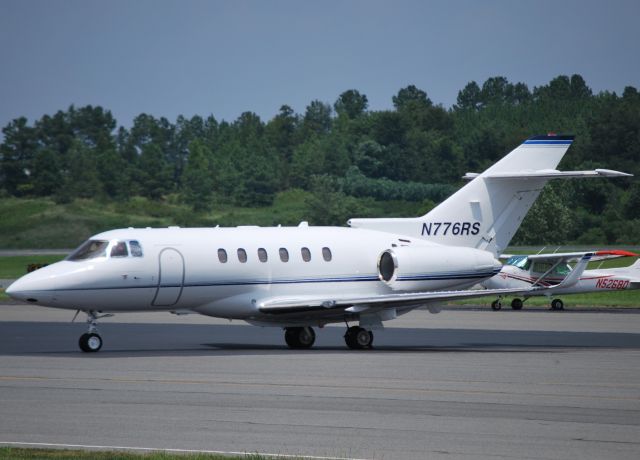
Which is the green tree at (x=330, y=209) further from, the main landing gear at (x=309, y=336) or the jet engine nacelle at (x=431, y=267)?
the main landing gear at (x=309, y=336)

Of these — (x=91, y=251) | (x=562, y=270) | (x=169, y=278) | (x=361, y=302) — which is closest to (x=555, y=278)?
(x=562, y=270)

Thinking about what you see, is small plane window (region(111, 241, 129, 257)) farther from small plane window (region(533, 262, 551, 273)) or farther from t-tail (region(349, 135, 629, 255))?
small plane window (region(533, 262, 551, 273))

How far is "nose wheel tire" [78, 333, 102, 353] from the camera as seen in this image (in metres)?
25.7

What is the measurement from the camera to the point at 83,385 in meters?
19.3

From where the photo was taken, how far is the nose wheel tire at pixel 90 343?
25672mm

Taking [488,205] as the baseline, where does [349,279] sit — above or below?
below

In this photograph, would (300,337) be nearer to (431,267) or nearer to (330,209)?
(431,267)

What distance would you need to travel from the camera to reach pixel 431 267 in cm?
2878

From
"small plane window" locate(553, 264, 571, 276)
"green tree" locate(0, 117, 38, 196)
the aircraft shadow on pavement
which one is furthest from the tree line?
the aircraft shadow on pavement

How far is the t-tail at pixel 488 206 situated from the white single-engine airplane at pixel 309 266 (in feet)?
0.08

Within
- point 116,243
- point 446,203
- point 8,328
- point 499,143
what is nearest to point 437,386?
point 116,243

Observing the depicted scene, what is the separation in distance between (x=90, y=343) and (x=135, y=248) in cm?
232

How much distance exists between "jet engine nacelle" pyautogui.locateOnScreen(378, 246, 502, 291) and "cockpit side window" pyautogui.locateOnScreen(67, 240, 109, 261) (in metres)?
6.97

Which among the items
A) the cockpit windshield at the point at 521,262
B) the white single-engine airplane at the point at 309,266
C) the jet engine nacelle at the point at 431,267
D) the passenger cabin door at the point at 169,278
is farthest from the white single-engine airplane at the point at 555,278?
the passenger cabin door at the point at 169,278
